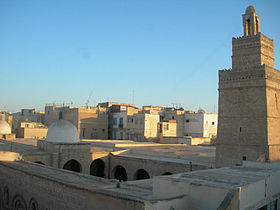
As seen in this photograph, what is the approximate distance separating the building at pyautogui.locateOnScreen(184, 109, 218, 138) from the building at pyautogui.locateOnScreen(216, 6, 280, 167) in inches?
894

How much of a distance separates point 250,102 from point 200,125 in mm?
24286

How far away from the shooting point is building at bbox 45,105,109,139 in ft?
137

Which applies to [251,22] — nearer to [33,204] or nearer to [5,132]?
[33,204]

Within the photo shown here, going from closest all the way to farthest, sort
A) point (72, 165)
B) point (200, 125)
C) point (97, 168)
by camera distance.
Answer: point (72, 165), point (97, 168), point (200, 125)

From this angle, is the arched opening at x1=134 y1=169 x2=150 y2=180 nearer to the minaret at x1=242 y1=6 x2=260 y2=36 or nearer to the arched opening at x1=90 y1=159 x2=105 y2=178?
the arched opening at x1=90 y1=159 x2=105 y2=178

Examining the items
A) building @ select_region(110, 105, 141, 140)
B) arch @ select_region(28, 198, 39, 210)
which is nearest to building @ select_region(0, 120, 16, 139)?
building @ select_region(110, 105, 141, 140)

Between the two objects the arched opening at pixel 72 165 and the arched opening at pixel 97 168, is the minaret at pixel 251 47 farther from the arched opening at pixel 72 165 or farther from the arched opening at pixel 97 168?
the arched opening at pixel 72 165

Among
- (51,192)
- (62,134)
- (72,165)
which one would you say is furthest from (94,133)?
(51,192)

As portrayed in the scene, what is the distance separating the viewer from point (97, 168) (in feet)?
89.2

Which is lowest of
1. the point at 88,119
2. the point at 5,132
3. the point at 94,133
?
the point at 94,133

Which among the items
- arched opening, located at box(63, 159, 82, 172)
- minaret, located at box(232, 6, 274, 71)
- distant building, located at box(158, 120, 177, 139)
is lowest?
arched opening, located at box(63, 159, 82, 172)

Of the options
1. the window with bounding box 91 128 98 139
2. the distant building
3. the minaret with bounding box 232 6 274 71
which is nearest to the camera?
the minaret with bounding box 232 6 274 71

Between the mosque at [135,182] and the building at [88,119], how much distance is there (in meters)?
17.4

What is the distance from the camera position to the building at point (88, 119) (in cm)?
4181
